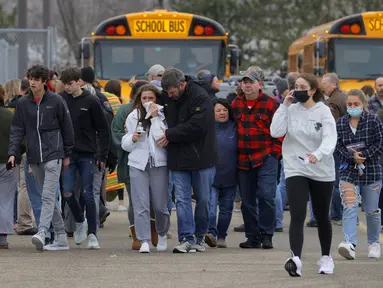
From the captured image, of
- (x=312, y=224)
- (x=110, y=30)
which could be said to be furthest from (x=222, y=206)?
(x=110, y=30)

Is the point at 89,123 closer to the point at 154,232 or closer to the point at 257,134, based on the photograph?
the point at 154,232

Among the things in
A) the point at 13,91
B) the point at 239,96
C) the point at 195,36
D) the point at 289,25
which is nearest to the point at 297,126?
the point at 239,96

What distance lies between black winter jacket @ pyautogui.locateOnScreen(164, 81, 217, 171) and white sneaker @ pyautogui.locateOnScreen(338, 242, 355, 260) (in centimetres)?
144

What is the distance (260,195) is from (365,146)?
3.80ft

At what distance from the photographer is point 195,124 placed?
11.4m

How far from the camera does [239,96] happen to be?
12.2 metres

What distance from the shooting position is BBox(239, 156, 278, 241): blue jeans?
Answer: 12055mm

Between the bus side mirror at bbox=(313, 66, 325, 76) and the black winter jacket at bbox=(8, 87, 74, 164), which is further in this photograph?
the bus side mirror at bbox=(313, 66, 325, 76)

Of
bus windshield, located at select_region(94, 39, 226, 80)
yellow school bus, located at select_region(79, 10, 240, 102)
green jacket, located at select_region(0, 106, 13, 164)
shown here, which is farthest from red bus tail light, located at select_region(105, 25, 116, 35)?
green jacket, located at select_region(0, 106, 13, 164)

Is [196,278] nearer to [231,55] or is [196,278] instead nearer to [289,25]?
[231,55]

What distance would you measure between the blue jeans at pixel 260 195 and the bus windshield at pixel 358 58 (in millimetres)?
10739

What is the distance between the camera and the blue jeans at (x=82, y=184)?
39.5ft

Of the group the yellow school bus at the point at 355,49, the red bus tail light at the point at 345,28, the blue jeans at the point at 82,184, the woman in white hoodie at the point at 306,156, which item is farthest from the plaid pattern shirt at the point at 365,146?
the red bus tail light at the point at 345,28

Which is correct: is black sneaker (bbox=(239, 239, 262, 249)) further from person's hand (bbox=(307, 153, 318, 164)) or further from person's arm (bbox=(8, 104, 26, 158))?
person's hand (bbox=(307, 153, 318, 164))
